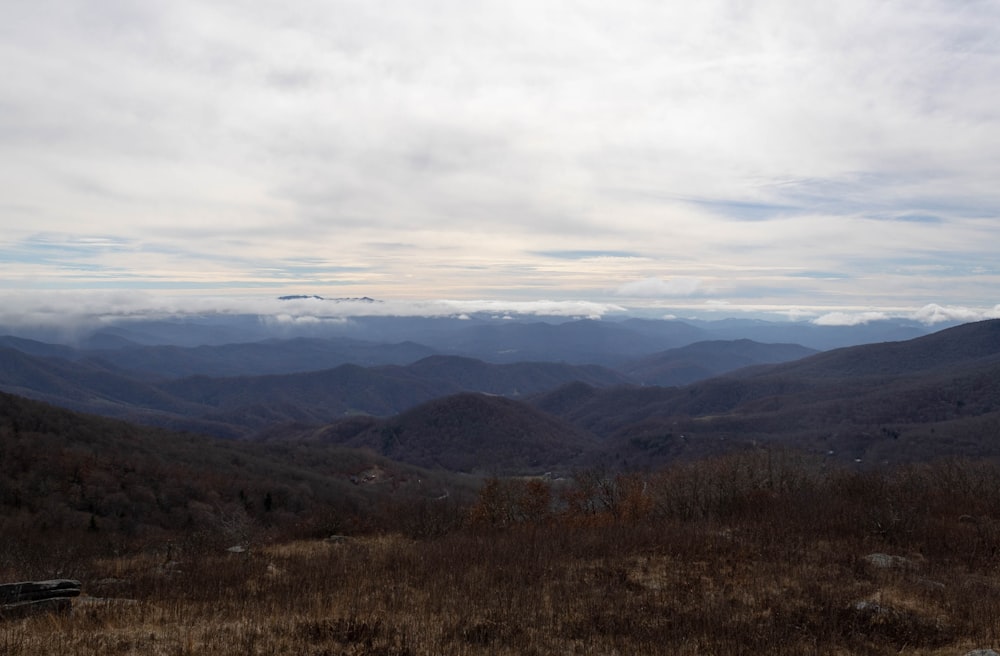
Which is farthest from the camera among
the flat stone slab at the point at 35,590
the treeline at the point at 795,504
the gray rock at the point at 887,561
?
the treeline at the point at 795,504

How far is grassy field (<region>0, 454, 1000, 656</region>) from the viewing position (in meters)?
9.84

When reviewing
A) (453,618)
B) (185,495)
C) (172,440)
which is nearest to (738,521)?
(453,618)

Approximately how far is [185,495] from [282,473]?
38.4 meters

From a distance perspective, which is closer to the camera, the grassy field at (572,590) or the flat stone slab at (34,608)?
the grassy field at (572,590)

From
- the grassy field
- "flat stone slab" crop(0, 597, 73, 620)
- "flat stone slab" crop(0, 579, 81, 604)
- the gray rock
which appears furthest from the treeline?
"flat stone slab" crop(0, 597, 73, 620)

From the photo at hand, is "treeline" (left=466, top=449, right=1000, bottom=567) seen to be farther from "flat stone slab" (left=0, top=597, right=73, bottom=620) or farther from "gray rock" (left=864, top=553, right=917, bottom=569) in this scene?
"flat stone slab" (left=0, top=597, right=73, bottom=620)

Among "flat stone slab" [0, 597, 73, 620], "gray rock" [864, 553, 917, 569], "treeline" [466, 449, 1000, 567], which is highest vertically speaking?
"flat stone slab" [0, 597, 73, 620]

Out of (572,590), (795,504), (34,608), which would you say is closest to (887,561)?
(795,504)

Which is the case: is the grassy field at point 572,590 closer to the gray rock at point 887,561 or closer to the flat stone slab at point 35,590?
the gray rock at point 887,561

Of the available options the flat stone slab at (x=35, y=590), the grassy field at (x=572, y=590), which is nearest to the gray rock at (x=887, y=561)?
the grassy field at (x=572, y=590)

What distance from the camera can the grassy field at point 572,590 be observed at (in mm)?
9836

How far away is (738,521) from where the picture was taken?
22.0 meters

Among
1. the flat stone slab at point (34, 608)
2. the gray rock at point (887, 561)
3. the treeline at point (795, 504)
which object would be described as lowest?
the treeline at point (795, 504)

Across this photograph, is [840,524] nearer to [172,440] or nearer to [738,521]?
[738,521]
